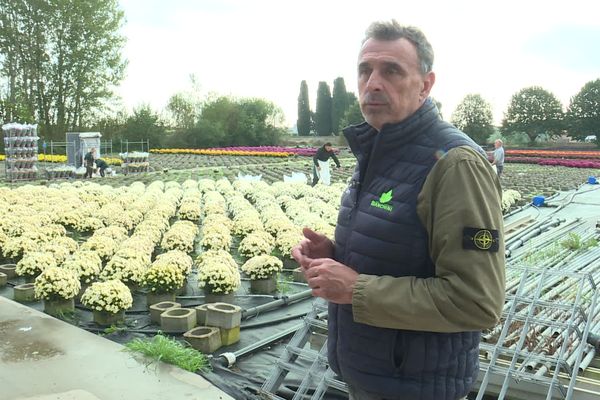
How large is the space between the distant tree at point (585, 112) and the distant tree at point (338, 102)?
24587 mm

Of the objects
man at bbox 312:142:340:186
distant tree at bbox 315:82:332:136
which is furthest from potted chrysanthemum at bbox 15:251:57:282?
distant tree at bbox 315:82:332:136

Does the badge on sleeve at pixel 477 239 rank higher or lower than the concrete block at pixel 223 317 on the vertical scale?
higher

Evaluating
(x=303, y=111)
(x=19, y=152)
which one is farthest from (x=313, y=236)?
(x=303, y=111)

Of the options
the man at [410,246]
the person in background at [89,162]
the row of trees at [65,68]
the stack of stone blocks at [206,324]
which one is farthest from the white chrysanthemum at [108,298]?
the row of trees at [65,68]

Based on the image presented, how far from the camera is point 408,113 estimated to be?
1806 mm

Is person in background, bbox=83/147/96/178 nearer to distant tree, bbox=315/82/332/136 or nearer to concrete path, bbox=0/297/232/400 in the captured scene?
concrete path, bbox=0/297/232/400

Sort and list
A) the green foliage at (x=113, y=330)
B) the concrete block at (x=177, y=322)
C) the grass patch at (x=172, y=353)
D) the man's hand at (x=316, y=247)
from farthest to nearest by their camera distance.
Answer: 1. the green foliage at (x=113, y=330)
2. the concrete block at (x=177, y=322)
3. the grass patch at (x=172, y=353)
4. the man's hand at (x=316, y=247)

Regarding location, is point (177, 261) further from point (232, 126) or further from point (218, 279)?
point (232, 126)

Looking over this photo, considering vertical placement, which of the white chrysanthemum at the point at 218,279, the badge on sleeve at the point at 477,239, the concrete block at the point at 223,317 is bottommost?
the concrete block at the point at 223,317

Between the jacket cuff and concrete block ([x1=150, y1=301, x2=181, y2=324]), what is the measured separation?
396 cm

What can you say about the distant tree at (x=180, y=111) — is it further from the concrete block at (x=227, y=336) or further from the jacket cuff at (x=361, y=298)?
the jacket cuff at (x=361, y=298)

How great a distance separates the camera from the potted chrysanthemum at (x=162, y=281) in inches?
222

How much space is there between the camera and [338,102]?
6806cm

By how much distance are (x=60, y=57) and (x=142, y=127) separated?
304 inches
